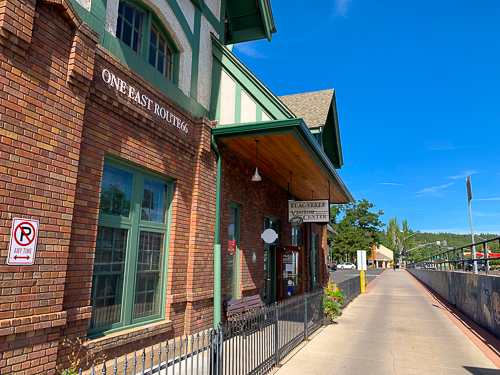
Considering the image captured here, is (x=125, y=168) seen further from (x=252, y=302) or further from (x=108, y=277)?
(x=252, y=302)

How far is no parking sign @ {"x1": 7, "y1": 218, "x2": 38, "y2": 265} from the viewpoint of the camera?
3.95 meters

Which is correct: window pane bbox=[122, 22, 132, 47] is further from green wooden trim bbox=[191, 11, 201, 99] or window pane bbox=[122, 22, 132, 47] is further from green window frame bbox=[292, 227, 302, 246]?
green window frame bbox=[292, 227, 302, 246]

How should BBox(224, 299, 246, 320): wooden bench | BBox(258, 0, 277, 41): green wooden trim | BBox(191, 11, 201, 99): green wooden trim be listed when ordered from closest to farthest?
BBox(191, 11, 201, 99): green wooden trim, BBox(224, 299, 246, 320): wooden bench, BBox(258, 0, 277, 41): green wooden trim

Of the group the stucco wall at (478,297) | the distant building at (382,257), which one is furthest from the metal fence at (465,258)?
the distant building at (382,257)

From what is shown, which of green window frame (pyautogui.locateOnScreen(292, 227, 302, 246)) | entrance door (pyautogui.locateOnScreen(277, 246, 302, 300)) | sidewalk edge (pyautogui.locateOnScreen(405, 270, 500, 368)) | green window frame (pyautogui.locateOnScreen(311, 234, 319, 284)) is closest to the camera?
sidewalk edge (pyautogui.locateOnScreen(405, 270, 500, 368))

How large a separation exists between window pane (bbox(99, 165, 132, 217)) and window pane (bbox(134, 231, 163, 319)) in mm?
674

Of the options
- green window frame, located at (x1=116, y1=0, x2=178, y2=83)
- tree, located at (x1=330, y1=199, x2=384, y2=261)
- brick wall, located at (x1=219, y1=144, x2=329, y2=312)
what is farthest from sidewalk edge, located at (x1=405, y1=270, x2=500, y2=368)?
tree, located at (x1=330, y1=199, x2=384, y2=261)

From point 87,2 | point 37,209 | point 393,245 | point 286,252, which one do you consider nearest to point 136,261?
point 37,209

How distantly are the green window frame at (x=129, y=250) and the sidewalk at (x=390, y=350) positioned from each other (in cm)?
269

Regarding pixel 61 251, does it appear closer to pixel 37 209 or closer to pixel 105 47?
pixel 37 209

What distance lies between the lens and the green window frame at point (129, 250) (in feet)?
18.2

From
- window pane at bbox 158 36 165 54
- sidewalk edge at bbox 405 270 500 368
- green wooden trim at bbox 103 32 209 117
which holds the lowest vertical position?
sidewalk edge at bbox 405 270 500 368

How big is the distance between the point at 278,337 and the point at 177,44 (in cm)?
621

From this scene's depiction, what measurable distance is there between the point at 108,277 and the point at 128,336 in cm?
97
